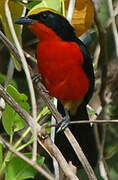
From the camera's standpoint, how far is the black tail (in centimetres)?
315

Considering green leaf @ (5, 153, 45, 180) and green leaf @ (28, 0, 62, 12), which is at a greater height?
green leaf @ (28, 0, 62, 12)

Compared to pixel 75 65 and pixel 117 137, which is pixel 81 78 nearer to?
pixel 75 65

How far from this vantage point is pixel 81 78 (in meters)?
3.05

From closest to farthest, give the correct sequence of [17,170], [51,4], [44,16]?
[17,170] → [51,4] → [44,16]

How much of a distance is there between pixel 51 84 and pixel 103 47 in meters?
0.41

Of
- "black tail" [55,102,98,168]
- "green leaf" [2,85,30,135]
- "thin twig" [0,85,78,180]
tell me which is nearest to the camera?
"thin twig" [0,85,78,180]

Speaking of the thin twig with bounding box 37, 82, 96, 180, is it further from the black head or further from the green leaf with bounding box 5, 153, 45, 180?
the black head

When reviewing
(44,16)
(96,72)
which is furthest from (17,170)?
(96,72)

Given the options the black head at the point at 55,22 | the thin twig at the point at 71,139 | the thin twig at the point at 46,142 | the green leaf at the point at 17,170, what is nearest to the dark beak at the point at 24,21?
the black head at the point at 55,22

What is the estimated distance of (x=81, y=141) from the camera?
3.33m

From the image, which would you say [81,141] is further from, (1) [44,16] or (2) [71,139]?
(2) [71,139]

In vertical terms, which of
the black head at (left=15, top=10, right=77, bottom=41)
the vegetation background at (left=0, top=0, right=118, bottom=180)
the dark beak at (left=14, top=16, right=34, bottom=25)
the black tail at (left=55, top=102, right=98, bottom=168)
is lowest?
the black tail at (left=55, top=102, right=98, bottom=168)

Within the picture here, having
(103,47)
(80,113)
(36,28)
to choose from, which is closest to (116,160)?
(80,113)

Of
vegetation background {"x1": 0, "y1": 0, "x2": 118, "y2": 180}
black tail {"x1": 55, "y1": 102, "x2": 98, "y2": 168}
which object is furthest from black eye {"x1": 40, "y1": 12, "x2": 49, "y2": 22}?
black tail {"x1": 55, "y1": 102, "x2": 98, "y2": 168}
